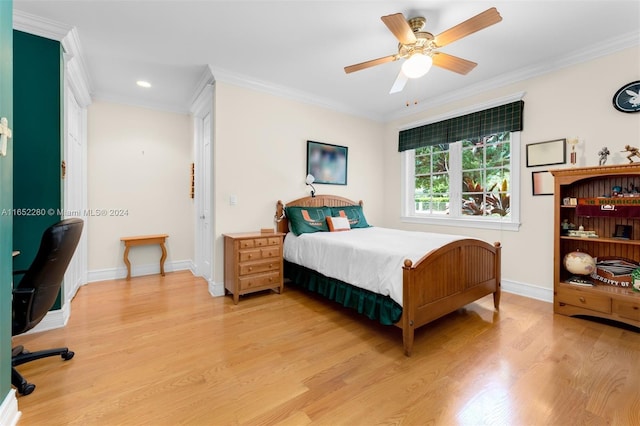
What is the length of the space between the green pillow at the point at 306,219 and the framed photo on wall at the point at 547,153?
2.57 meters

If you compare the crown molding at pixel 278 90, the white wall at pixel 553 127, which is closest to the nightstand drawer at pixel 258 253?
the crown molding at pixel 278 90

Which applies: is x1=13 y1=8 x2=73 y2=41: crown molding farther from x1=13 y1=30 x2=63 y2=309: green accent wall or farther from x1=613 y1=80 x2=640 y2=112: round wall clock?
x1=613 y1=80 x2=640 y2=112: round wall clock

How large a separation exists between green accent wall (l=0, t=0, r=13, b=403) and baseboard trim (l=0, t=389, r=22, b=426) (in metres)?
0.02

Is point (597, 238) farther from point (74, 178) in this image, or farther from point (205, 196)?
point (74, 178)

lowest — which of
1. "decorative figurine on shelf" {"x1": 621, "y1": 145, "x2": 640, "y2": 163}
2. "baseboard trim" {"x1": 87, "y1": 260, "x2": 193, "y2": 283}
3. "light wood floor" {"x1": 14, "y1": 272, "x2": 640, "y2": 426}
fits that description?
"light wood floor" {"x1": 14, "y1": 272, "x2": 640, "y2": 426}

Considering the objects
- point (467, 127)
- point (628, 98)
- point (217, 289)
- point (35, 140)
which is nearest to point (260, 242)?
point (217, 289)

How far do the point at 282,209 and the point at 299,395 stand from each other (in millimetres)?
2454

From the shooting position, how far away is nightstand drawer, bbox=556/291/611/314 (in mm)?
2482

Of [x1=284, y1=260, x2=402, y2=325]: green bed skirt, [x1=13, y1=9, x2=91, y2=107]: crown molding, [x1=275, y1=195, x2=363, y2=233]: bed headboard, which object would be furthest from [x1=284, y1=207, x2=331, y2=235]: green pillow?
[x1=13, y1=9, x2=91, y2=107]: crown molding

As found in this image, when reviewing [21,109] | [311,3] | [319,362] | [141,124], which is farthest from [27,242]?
[311,3]

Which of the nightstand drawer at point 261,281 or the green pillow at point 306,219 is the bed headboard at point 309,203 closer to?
the green pillow at point 306,219

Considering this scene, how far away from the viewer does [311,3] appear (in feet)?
7.02

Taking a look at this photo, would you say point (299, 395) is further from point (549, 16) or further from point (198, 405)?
point (549, 16)

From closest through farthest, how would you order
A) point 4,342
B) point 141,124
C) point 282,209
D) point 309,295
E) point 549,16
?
1. point 4,342
2. point 549,16
3. point 309,295
4. point 282,209
5. point 141,124
